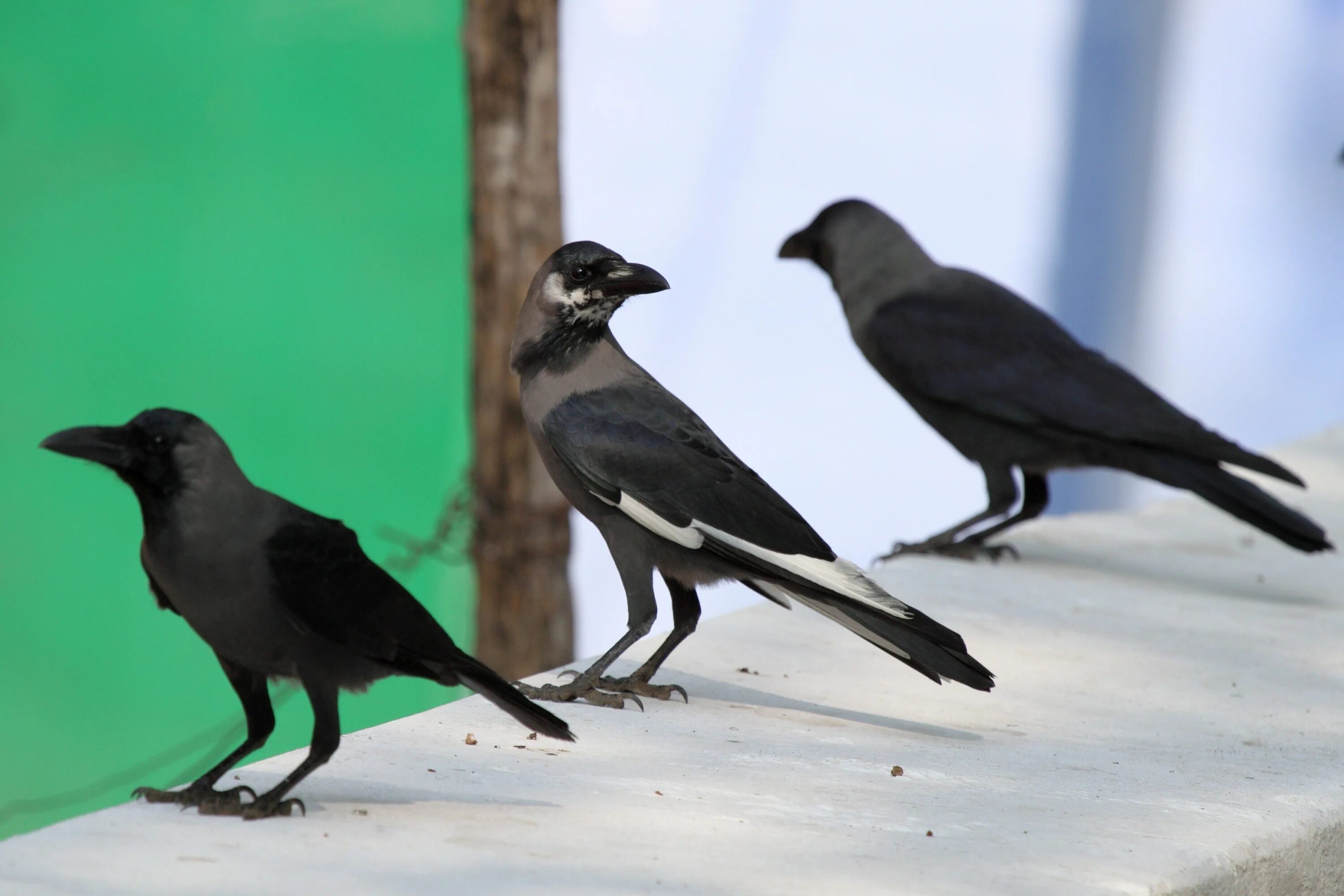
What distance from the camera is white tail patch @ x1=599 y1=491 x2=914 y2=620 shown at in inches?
97.8

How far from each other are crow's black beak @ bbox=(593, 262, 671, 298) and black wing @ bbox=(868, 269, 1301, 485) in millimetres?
1743

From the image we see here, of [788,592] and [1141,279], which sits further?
[1141,279]

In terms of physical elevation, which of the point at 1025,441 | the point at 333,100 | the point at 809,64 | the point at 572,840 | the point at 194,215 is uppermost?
the point at 809,64

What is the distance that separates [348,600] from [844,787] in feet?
2.80

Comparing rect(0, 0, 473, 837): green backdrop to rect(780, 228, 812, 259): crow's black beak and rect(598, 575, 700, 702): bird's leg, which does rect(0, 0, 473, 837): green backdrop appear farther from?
rect(598, 575, 700, 702): bird's leg

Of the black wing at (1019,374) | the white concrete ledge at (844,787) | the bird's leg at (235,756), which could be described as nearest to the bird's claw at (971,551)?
the black wing at (1019,374)

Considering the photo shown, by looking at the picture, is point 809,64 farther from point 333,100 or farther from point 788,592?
point 788,592

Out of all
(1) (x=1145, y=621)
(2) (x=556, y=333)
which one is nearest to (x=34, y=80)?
(2) (x=556, y=333)

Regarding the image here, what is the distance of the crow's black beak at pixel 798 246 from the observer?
4.55 meters

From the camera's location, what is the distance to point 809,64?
634 centimetres

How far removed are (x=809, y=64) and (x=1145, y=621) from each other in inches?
136

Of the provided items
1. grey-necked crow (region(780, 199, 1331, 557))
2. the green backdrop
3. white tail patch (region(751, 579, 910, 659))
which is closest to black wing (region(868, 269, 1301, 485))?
grey-necked crow (region(780, 199, 1331, 557))

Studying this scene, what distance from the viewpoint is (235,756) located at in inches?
74.8

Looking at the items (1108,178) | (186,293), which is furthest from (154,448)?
(1108,178)
